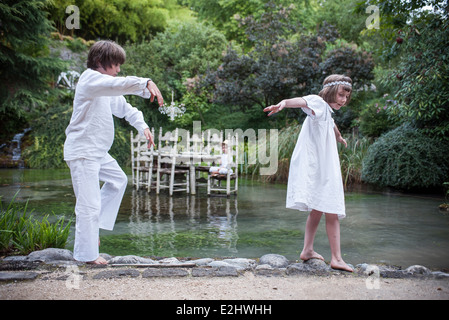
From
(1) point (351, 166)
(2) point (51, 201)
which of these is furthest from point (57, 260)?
(1) point (351, 166)

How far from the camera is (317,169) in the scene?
129 inches

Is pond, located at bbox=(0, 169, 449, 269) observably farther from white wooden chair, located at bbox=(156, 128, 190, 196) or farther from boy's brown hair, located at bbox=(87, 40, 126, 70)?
boy's brown hair, located at bbox=(87, 40, 126, 70)

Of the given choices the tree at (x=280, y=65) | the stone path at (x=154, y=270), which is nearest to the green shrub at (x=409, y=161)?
the tree at (x=280, y=65)

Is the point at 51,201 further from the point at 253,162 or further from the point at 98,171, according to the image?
the point at 253,162

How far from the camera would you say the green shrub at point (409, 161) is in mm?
8742

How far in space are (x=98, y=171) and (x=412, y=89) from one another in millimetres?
7363

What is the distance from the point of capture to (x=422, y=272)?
3193 millimetres

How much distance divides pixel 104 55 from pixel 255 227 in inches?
123

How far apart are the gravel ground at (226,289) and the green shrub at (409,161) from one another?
6.48 meters

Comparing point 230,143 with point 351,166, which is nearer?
point 230,143

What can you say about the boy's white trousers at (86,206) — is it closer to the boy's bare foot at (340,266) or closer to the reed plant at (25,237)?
the reed plant at (25,237)

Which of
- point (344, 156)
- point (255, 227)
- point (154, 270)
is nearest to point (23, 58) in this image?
point (344, 156)

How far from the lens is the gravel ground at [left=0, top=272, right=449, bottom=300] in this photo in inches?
95.7

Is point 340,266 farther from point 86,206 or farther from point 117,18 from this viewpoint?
point 117,18
